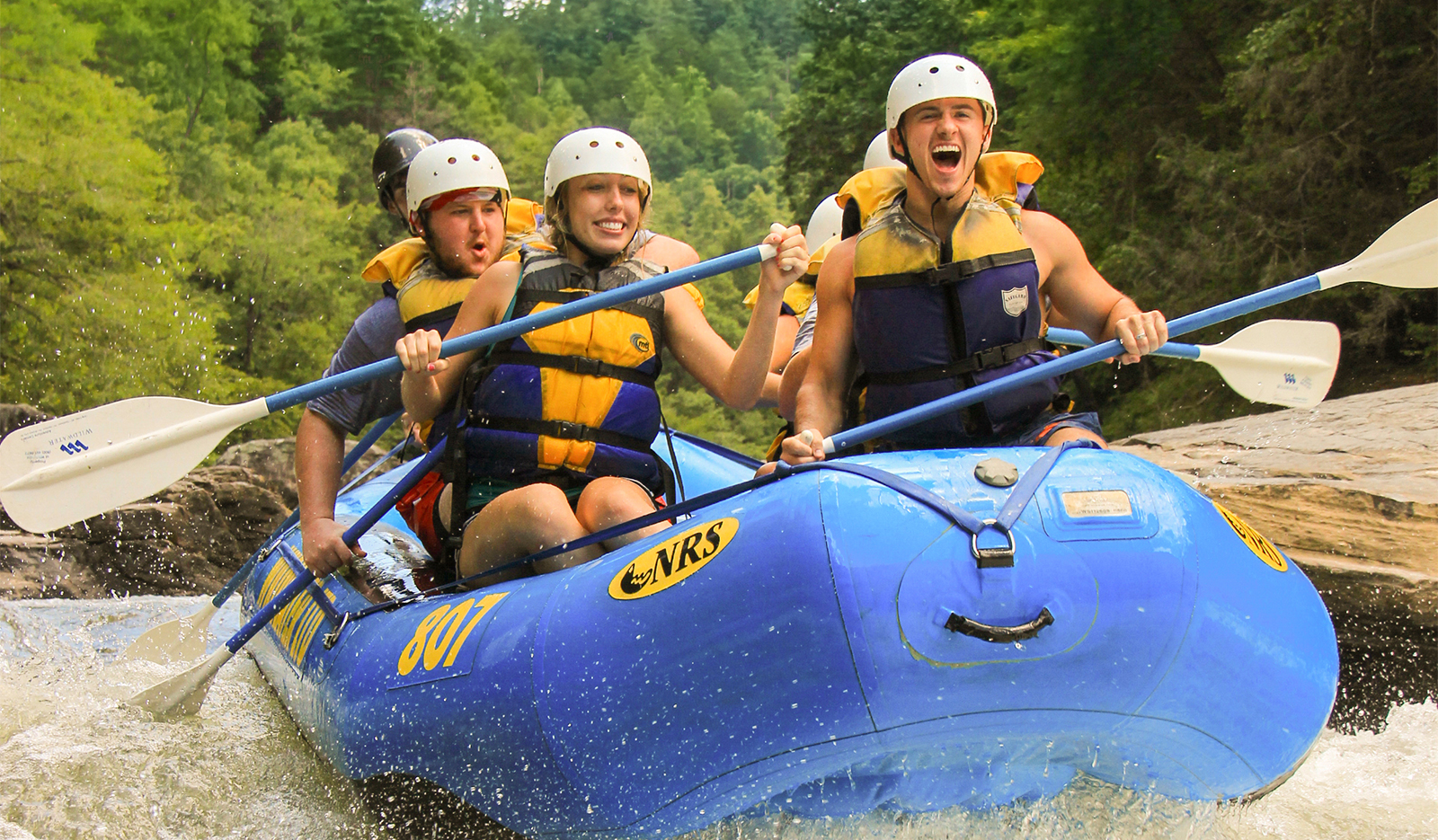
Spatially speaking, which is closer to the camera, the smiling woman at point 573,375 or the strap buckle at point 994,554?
the strap buckle at point 994,554

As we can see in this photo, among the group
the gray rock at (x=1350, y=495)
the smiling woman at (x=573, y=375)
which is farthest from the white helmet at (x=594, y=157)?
the gray rock at (x=1350, y=495)

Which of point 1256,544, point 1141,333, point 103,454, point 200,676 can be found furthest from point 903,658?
point 200,676

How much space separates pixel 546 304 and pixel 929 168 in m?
0.94

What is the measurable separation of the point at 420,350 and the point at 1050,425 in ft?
4.60

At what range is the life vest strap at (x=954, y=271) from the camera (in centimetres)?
281

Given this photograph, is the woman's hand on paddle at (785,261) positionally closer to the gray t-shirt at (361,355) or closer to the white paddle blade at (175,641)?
the gray t-shirt at (361,355)

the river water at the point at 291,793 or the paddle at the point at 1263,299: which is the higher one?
the paddle at the point at 1263,299

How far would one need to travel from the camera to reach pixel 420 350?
2.84 m

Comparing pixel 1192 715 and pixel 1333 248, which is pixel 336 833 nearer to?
pixel 1192 715

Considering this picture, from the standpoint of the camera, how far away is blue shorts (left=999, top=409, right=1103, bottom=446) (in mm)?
2742

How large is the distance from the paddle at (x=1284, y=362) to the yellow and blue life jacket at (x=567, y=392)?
132 centimetres

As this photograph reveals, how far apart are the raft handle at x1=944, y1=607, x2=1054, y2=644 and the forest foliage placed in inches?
335

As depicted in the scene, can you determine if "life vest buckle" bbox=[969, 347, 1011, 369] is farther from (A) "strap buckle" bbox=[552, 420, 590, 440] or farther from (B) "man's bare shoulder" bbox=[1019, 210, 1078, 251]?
(A) "strap buckle" bbox=[552, 420, 590, 440]

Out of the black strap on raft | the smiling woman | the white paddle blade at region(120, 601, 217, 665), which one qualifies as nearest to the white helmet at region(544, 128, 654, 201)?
the smiling woman
